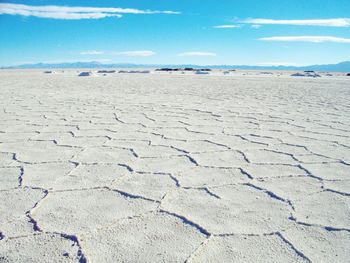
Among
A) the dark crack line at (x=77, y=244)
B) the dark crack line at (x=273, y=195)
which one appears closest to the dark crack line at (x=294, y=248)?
the dark crack line at (x=273, y=195)

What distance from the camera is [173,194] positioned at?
139cm

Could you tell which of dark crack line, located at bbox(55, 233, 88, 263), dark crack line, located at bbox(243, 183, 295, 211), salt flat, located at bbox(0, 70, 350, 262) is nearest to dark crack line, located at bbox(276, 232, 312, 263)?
salt flat, located at bbox(0, 70, 350, 262)

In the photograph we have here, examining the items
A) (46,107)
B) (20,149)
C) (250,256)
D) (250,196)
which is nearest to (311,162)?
(250,196)

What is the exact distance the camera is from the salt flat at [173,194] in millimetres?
1007

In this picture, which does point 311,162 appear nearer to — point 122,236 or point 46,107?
point 122,236

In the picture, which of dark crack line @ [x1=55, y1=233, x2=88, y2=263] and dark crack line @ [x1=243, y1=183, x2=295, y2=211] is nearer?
dark crack line @ [x1=55, y1=233, x2=88, y2=263]

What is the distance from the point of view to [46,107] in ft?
13.3

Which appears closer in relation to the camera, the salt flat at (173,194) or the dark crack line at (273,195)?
the salt flat at (173,194)

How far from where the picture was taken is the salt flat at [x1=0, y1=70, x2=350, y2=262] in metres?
1.01

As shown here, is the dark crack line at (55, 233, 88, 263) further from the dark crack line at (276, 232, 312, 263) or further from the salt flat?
the dark crack line at (276, 232, 312, 263)

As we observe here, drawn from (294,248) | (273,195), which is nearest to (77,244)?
(294,248)

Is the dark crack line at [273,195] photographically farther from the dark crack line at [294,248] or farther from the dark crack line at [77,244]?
the dark crack line at [77,244]

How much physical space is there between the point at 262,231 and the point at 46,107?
3.44m

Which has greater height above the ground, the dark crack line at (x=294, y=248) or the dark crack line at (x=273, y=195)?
the dark crack line at (x=294, y=248)
